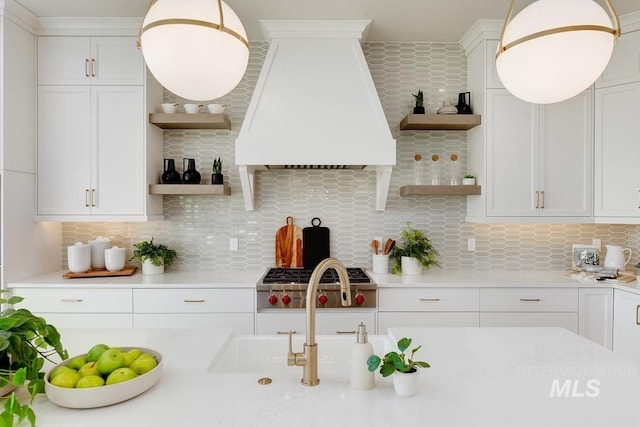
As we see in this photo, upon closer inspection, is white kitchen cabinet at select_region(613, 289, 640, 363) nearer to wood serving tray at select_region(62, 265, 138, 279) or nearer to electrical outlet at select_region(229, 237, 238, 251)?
electrical outlet at select_region(229, 237, 238, 251)

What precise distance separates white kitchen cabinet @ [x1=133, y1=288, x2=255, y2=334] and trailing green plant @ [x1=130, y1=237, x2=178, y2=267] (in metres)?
0.38

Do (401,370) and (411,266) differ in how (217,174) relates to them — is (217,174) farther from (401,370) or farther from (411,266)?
(401,370)

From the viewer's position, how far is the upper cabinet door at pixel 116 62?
2963 millimetres

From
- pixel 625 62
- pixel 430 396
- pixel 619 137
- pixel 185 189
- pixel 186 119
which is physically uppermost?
pixel 625 62

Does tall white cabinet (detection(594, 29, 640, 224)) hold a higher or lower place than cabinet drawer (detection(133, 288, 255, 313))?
higher

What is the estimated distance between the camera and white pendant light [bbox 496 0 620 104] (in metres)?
1.09

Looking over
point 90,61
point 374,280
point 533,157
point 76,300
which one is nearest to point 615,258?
point 533,157

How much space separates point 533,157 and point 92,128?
324cm

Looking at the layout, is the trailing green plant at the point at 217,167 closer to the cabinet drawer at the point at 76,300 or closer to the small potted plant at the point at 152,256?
the small potted plant at the point at 152,256

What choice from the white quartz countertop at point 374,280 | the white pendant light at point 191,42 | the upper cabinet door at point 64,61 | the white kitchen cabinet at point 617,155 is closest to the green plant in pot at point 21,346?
the white pendant light at point 191,42

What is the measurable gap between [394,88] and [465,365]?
2.54 metres

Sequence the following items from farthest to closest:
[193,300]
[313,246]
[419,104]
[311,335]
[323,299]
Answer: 1. [313,246]
2. [419,104]
3. [193,300]
4. [323,299]
5. [311,335]

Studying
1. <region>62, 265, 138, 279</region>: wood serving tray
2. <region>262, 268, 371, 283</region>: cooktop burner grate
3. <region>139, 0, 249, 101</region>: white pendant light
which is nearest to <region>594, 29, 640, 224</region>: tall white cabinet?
<region>262, 268, 371, 283</region>: cooktop burner grate

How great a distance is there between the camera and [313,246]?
3.29 meters
